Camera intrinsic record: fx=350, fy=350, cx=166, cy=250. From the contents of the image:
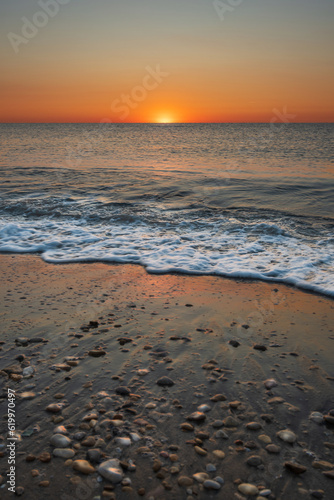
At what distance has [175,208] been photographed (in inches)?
525

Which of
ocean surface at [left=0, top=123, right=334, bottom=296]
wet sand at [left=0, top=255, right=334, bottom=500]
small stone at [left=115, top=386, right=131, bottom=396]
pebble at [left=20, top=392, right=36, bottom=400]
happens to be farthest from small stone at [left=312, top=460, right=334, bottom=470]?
ocean surface at [left=0, top=123, right=334, bottom=296]

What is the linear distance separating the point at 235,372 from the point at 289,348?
0.86 metres

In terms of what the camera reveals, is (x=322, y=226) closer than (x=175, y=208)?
Yes

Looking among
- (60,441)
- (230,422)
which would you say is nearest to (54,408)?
(60,441)

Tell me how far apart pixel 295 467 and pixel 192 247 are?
6.23m

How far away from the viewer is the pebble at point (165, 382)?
348cm

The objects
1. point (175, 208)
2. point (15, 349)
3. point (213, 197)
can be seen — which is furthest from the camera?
point (213, 197)

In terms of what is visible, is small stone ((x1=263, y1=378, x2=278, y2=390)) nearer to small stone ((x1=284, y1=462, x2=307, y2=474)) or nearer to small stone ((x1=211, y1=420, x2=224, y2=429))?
small stone ((x1=211, y1=420, x2=224, y2=429))

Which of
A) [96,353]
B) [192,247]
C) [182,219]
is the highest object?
[182,219]

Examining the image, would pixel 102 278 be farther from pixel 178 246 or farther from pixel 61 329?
pixel 178 246

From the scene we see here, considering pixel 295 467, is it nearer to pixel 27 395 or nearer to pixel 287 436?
pixel 287 436

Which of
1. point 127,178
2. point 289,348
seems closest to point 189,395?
point 289,348

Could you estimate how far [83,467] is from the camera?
2520 millimetres

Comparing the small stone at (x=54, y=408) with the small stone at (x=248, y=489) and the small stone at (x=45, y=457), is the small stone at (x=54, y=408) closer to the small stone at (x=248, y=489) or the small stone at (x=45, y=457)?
the small stone at (x=45, y=457)
